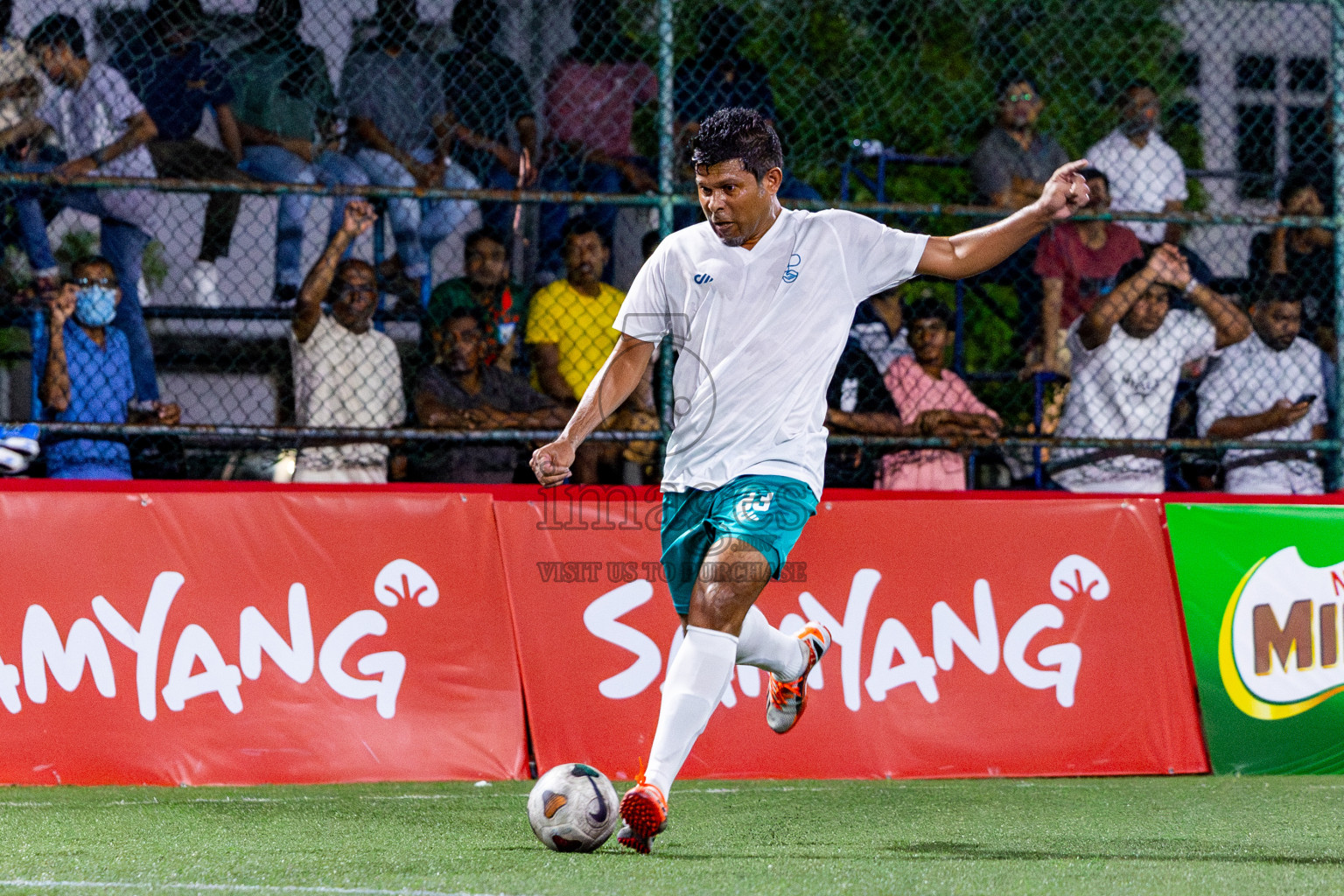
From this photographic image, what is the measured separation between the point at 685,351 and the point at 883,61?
8867 mm

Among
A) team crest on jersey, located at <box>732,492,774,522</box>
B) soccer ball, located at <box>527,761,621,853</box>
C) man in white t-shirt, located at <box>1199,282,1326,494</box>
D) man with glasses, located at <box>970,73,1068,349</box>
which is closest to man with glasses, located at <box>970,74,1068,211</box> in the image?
man with glasses, located at <box>970,73,1068,349</box>

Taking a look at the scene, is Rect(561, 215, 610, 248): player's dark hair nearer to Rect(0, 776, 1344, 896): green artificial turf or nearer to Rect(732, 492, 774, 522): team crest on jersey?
Rect(0, 776, 1344, 896): green artificial turf

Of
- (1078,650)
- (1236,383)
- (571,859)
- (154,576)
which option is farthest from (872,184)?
(571,859)

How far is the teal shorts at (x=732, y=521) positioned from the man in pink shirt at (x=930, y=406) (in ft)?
10.1

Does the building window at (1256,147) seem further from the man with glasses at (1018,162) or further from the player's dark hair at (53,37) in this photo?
the player's dark hair at (53,37)

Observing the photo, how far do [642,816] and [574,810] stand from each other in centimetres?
25

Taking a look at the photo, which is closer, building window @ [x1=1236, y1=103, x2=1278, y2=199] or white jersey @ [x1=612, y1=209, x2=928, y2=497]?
white jersey @ [x1=612, y1=209, x2=928, y2=497]

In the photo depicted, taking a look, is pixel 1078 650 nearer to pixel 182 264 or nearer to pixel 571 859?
pixel 571 859

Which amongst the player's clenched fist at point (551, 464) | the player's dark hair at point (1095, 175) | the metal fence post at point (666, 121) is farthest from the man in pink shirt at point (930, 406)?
the player's clenched fist at point (551, 464)

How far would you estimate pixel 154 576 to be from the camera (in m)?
6.41

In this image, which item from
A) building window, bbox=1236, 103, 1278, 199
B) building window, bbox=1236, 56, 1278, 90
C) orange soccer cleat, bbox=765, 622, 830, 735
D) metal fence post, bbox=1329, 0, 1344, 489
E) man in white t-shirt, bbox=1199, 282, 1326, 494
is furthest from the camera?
building window, bbox=1236, 103, 1278, 199

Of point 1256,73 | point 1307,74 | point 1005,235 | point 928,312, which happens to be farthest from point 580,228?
point 1307,74

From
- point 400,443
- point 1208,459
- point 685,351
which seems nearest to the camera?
point 685,351

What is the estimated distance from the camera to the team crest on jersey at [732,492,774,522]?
14.8 feet
